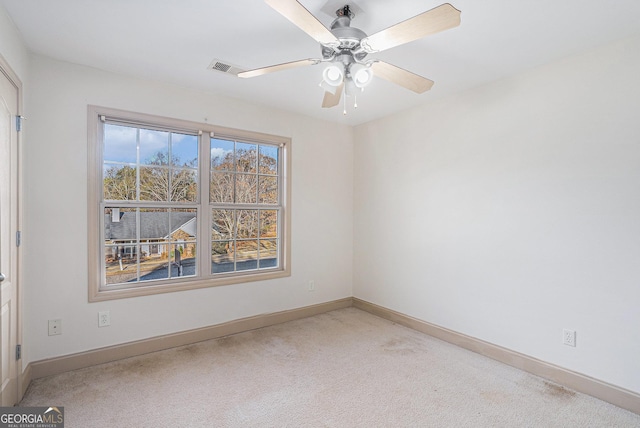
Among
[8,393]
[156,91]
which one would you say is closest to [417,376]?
[8,393]

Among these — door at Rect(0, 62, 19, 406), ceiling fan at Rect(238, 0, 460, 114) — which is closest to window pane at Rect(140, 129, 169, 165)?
door at Rect(0, 62, 19, 406)

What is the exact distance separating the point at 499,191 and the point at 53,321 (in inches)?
154

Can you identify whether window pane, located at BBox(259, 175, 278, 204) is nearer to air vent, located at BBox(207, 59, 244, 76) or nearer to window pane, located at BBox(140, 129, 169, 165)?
window pane, located at BBox(140, 129, 169, 165)

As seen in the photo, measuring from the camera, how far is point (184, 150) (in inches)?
128

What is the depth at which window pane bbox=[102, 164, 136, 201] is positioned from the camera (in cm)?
285

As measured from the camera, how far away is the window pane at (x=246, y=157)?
11.8ft

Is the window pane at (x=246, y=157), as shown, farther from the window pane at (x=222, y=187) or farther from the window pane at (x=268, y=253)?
the window pane at (x=268, y=253)

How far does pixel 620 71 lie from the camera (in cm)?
225

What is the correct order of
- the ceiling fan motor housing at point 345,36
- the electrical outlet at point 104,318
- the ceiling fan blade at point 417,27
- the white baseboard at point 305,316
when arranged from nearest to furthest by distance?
the ceiling fan blade at point 417,27 < the ceiling fan motor housing at point 345,36 < the white baseboard at point 305,316 < the electrical outlet at point 104,318

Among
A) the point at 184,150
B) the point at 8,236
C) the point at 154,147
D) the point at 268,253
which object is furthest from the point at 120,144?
the point at 268,253

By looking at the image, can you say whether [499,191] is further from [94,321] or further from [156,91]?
[94,321]

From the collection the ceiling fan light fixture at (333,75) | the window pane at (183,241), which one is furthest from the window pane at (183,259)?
the ceiling fan light fixture at (333,75)

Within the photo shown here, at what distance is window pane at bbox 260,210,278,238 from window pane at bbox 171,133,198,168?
949 mm

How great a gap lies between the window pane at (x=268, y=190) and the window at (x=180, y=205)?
0.01 meters
